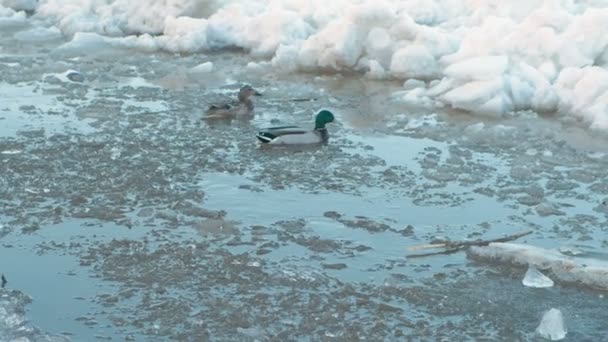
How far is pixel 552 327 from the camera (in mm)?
6027

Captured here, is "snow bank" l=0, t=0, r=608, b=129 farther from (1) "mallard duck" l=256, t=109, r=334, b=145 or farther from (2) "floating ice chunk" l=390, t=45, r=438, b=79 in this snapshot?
(1) "mallard duck" l=256, t=109, r=334, b=145

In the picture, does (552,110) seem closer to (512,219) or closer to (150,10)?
(512,219)

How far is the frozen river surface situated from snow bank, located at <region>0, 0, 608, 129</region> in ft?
1.28

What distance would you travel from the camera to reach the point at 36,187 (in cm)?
851

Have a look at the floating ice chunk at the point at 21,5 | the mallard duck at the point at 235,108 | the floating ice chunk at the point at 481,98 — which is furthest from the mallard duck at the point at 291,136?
the floating ice chunk at the point at 21,5

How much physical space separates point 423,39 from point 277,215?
5.38 m

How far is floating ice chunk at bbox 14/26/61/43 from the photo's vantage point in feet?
50.4

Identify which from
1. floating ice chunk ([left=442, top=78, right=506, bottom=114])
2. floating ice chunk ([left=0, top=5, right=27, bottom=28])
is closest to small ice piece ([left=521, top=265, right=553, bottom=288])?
floating ice chunk ([left=442, top=78, right=506, bottom=114])

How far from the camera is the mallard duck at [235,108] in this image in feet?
35.2

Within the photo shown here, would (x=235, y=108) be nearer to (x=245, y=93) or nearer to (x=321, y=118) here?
(x=245, y=93)

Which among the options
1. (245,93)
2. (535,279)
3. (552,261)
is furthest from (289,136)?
(535,279)

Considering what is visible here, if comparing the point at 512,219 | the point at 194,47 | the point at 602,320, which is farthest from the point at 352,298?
the point at 194,47

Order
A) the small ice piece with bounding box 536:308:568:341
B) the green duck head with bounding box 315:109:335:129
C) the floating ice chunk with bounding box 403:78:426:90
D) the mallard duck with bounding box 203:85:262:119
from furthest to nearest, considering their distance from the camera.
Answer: the floating ice chunk with bounding box 403:78:426:90
the mallard duck with bounding box 203:85:262:119
the green duck head with bounding box 315:109:335:129
the small ice piece with bounding box 536:308:568:341

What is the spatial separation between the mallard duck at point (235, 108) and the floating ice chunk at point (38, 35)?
521cm
